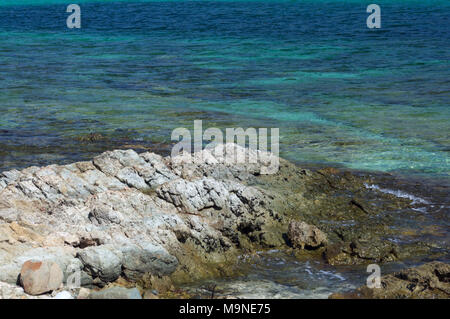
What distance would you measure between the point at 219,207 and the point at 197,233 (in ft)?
2.28

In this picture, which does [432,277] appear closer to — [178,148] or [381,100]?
[178,148]

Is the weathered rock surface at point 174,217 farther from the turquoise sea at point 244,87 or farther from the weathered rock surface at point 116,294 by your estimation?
the turquoise sea at point 244,87

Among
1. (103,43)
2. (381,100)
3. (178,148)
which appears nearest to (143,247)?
(178,148)

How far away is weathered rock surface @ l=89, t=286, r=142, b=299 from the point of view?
6074mm

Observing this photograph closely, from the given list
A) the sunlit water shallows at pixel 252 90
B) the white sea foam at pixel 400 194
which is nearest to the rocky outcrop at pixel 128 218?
the sunlit water shallows at pixel 252 90

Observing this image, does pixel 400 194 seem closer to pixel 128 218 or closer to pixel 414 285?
pixel 414 285

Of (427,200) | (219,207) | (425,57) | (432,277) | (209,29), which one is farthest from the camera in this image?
(209,29)

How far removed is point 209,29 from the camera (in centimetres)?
3919

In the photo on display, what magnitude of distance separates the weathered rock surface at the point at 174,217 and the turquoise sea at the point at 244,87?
115 inches

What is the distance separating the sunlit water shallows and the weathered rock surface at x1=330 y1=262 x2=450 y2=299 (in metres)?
0.50

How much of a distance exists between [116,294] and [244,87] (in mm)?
15475

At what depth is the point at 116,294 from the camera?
20.0 feet

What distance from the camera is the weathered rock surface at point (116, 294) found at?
6.07m

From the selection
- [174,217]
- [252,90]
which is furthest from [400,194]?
[252,90]
